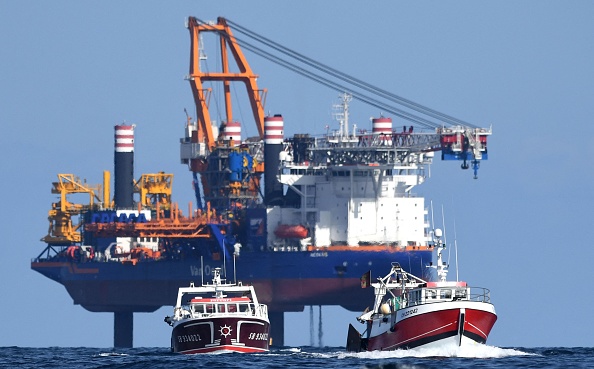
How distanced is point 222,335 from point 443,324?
1078 centimetres

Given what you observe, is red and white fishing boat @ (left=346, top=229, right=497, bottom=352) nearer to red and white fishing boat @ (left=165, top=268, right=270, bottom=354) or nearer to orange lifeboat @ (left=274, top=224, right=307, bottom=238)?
red and white fishing boat @ (left=165, top=268, right=270, bottom=354)

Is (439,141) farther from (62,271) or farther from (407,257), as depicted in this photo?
(62,271)

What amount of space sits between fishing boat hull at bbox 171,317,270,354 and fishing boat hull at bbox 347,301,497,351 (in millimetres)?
7566

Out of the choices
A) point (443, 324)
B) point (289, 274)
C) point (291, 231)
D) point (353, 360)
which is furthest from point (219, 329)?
point (291, 231)

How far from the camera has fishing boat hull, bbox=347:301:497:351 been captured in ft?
260

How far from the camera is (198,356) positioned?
8444 centimetres

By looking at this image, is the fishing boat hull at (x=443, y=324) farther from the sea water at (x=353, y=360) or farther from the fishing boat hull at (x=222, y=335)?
the fishing boat hull at (x=222, y=335)

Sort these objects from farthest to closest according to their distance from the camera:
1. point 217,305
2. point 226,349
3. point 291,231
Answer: point 291,231, point 217,305, point 226,349

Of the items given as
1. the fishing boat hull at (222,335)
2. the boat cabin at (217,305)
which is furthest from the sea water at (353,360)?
the boat cabin at (217,305)

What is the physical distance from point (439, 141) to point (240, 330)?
191 ft

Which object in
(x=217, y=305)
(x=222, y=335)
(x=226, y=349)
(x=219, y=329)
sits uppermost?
(x=217, y=305)

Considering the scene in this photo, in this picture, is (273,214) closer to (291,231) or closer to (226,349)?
(291,231)

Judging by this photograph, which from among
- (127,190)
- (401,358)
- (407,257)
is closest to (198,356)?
(401,358)

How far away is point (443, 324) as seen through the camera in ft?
260
